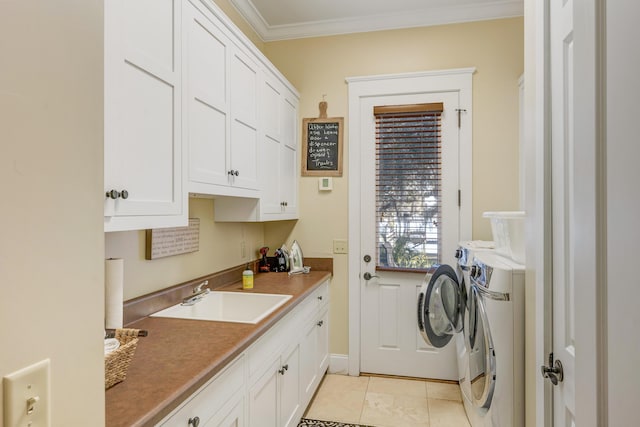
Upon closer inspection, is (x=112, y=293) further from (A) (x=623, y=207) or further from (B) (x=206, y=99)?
(A) (x=623, y=207)

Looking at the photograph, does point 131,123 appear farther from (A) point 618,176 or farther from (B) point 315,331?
(B) point 315,331

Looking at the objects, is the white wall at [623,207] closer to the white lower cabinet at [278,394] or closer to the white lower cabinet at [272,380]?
the white lower cabinet at [272,380]

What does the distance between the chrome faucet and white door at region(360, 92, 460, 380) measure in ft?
4.50

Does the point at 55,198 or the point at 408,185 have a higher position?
the point at 408,185

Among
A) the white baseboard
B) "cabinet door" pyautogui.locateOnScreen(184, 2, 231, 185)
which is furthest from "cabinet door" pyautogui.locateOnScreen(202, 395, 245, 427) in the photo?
the white baseboard

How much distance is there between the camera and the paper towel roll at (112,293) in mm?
1218

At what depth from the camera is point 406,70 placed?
3.04 metres

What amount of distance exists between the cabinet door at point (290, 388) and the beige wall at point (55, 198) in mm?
1438

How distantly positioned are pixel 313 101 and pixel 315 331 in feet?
6.22

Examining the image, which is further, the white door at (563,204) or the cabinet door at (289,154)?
the cabinet door at (289,154)

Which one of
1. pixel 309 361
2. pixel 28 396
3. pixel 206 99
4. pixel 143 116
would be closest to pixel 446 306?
pixel 309 361

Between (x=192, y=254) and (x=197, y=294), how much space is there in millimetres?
259

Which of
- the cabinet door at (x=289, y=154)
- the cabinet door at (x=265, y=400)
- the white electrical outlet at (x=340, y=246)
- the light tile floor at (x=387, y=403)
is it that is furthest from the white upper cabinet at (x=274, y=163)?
the light tile floor at (x=387, y=403)

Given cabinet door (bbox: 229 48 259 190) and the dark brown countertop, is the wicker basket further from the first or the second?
cabinet door (bbox: 229 48 259 190)
